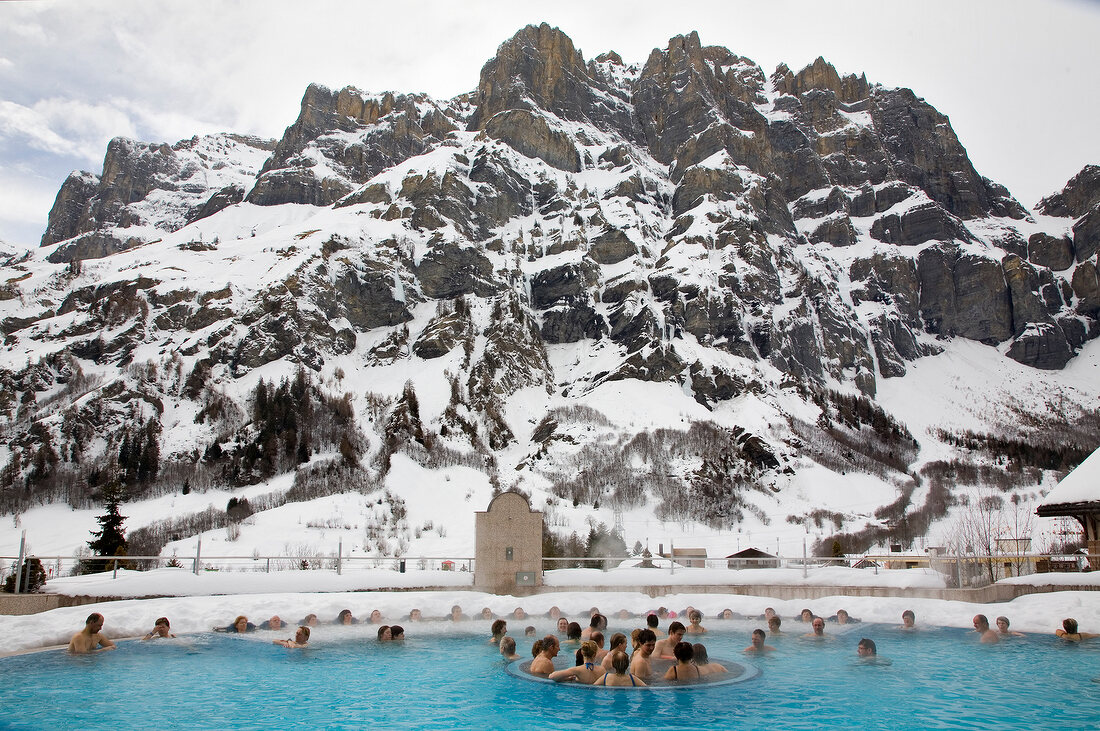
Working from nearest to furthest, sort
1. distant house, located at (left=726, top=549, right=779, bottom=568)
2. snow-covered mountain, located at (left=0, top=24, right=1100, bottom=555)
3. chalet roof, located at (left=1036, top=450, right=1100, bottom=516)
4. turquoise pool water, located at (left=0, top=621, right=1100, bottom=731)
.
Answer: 1. turquoise pool water, located at (left=0, top=621, right=1100, bottom=731)
2. chalet roof, located at (left=1036, top=450, right=1100, bottom=516)
3. distant house, located at (left=726, top=549, right=779, bottom=568)
4. snow-covered mountain, located at (left=0, top=24, right=1100, bottom=555)

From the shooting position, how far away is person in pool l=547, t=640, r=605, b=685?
13.8 m

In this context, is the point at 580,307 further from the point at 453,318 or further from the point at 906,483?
the point at 906,483

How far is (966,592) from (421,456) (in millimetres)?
70113

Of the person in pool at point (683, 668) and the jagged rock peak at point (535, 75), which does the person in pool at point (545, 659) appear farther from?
the jagged rock peak at point (535, 75)

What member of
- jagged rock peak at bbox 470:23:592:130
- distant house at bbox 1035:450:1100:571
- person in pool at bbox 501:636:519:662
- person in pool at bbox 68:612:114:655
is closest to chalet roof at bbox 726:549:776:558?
distant house at bbox 1035:450:1100:571

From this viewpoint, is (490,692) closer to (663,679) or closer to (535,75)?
(663,679)

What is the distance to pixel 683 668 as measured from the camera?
14070mm

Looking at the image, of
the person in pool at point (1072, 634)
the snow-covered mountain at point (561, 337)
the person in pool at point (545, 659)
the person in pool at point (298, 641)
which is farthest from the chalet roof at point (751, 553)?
the person in pool at point (545, 659)

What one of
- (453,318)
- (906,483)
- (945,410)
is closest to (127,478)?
(453,318)

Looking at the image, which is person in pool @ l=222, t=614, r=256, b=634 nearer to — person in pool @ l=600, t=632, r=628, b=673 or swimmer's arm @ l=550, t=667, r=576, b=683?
swimmer's arm @ l=550, t=667, r=576, b=683

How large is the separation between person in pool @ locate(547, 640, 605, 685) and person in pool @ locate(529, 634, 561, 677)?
1.30ft

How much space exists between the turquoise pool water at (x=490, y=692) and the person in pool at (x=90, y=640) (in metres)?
0.30

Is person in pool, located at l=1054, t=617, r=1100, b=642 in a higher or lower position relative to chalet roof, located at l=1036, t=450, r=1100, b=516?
lower

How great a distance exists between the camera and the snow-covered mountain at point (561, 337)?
80.4 metres
